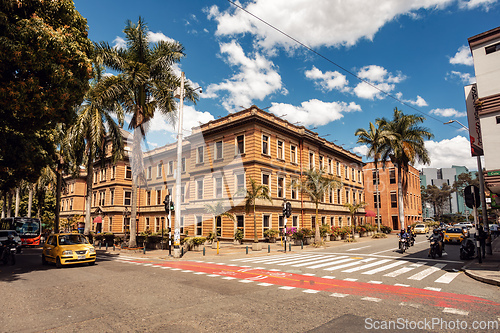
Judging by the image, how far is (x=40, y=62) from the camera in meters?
11.4

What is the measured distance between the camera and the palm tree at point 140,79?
2403cm

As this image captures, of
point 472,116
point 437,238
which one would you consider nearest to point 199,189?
point 437,238

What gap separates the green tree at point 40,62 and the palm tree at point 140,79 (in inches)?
398

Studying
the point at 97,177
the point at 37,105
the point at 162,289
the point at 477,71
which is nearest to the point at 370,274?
the point at 162,289

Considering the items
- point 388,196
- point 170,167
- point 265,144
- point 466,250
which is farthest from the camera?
point 388,196

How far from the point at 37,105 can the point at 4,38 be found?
2.58m

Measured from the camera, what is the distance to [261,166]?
32.5 meters

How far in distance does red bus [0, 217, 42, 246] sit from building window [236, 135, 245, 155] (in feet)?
80.5

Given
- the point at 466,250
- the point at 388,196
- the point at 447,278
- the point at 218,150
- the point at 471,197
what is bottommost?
the point at 447,278

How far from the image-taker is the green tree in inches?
433

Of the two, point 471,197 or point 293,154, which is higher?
point 293,154

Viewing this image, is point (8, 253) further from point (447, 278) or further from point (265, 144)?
point (265, 144)

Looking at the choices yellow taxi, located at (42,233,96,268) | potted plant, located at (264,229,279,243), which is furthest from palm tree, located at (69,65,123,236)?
potted plant, located at (264,229,279,243)

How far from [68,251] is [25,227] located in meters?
25.0
